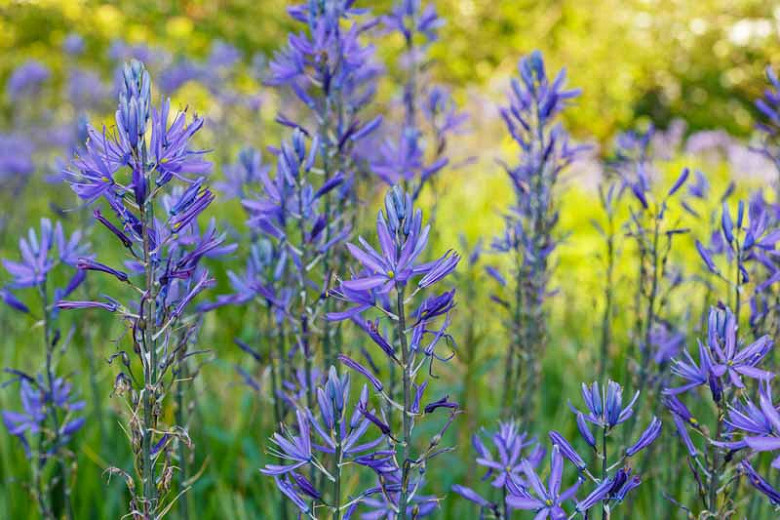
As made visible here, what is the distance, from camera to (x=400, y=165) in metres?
2.46

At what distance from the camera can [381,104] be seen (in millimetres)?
2664

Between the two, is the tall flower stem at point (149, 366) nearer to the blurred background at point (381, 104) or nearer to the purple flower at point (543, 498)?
the purple flower at point (543, 498)

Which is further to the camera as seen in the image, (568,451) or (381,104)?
(381,104)

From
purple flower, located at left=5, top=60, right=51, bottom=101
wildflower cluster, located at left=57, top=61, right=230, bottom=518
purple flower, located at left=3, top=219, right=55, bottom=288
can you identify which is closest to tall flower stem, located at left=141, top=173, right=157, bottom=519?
wildflower cluster, located at left=57, top=61, right=230, bottom=518

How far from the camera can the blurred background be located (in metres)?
2.93

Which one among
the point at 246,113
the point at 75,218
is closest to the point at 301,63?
the point at 75,218

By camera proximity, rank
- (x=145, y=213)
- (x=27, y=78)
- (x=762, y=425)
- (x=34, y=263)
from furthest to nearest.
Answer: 1. (x=27, y=78)
2. (x=34, y=263)
3. (x=145, y=213)
4. (x=762, y=425)

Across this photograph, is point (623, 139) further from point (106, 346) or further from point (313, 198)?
point (106, 346)

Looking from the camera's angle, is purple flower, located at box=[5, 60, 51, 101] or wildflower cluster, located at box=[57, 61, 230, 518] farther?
purple flower, located at box=[5, 60, 51, 101]

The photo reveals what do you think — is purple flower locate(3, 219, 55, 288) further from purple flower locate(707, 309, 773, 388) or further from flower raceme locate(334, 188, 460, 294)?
purple flower locate(707, 309, 773, 388)

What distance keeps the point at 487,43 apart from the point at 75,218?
8547mm

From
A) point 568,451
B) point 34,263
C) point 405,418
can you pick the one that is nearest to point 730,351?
point 568,451

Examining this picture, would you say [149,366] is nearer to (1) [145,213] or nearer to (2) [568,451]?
(1) [145,213]

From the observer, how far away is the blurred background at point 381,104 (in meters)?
2.93
